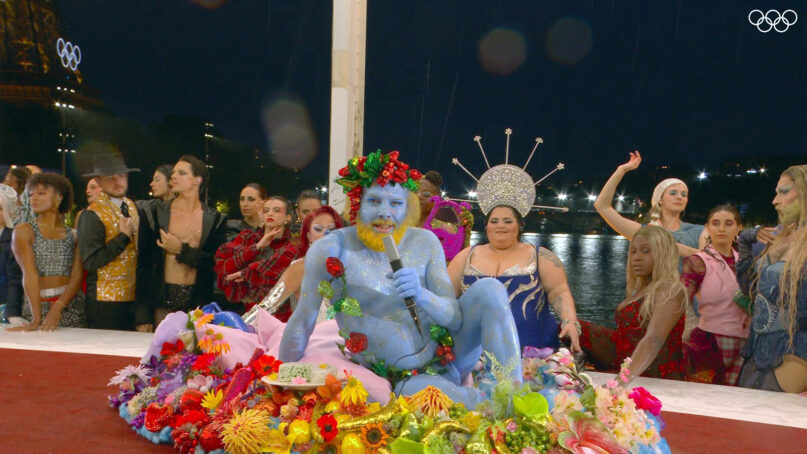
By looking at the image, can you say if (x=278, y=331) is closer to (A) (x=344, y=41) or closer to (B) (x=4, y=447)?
(B) (x=4, y=447)

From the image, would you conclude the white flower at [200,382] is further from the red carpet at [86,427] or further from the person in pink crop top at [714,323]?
the person in pink crop top at [714,323]

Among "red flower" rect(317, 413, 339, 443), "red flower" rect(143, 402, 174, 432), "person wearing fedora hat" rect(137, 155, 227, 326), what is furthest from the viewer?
"person wearing fedora hat" rect(137, 155, 227, 326)

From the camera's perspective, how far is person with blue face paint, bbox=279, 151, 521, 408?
2.70 metres

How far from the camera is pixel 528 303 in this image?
3.74 meters

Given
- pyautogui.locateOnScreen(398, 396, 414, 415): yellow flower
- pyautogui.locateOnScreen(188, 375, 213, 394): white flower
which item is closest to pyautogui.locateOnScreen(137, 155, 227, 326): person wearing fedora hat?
pyautogui.locateOnScreen(188, 375, 213, 394): white flower

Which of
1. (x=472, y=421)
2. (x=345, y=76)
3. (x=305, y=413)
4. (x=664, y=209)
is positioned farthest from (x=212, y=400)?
(x=664, y=209)

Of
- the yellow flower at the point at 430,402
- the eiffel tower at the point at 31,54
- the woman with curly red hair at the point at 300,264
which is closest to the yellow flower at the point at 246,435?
the yellow flower at the point at 430,402

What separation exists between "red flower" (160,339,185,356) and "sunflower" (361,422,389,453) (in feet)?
4.70

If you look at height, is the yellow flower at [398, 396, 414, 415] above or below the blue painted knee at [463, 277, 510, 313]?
below

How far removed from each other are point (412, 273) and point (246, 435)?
84 centimetres

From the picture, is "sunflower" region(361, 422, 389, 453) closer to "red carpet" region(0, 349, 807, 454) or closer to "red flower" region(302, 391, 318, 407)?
"red flower" region(302, 391, 318, 407)

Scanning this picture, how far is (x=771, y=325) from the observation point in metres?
3.82

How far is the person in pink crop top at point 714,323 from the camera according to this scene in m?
4.31

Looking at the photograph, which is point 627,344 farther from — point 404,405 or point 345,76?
point 345,76
